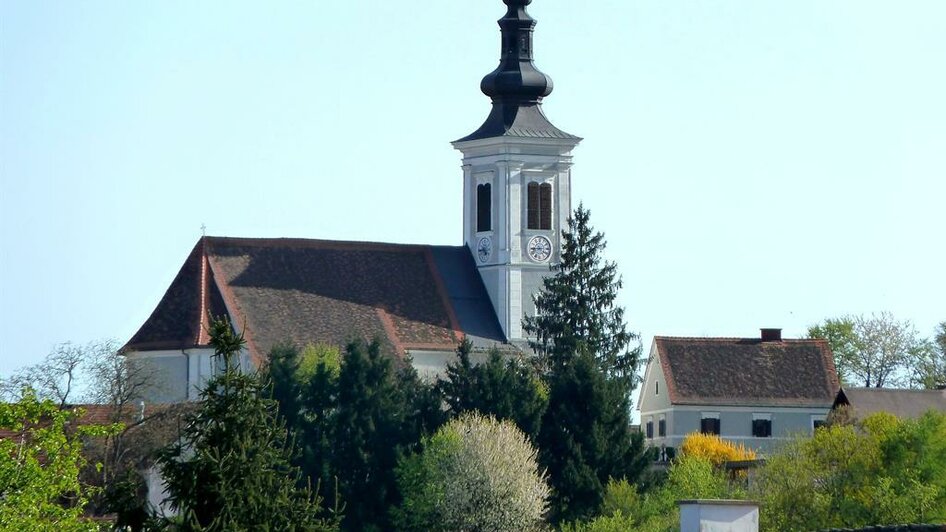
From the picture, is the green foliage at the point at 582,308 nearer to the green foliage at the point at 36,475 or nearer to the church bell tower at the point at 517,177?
the church bell tower at the point at 517,177

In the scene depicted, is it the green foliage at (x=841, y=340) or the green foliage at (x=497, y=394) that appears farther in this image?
the green foliage at (x=841, y=340)

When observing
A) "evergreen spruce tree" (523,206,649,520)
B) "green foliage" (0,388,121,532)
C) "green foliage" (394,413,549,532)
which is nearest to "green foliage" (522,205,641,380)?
"evergreen spruce tree" (523,206,649,520)

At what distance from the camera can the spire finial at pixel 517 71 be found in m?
83.1

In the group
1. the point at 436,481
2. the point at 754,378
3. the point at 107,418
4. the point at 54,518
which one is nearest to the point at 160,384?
the point at 107,418

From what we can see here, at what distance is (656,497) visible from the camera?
64875mm

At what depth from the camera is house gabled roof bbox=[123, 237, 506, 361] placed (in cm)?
7856

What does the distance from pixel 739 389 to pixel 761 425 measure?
138cm

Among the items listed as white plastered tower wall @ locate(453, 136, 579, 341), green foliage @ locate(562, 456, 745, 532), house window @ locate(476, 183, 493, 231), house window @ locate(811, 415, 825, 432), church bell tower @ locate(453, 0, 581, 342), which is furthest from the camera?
house window @ locate(811, 415, 825, 432)

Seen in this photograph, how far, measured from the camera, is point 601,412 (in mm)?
67750

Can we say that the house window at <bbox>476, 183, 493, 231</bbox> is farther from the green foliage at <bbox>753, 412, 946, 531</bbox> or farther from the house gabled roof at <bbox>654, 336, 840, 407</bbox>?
the green foliage at <bbox>753, 412, 946, 531</bbox>

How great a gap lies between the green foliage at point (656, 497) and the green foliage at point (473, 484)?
151cm

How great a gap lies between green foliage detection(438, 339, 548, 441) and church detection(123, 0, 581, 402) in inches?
428

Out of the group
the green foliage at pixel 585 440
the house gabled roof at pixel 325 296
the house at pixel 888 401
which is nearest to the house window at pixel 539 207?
the house gabled roof at pixel 325 296

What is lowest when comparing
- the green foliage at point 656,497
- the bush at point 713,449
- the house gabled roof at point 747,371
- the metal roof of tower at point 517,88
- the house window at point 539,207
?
the green foliage at point 656,497
